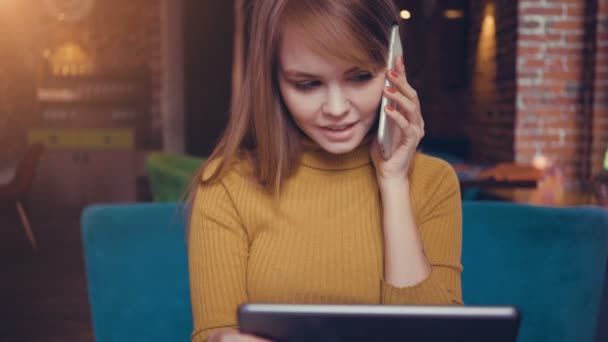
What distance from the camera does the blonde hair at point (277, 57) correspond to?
975 millimetres

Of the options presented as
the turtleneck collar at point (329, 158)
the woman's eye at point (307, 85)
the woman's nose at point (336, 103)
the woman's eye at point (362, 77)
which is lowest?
the turtleneck collar at point (329, 158)

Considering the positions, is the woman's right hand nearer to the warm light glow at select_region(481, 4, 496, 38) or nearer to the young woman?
the young woman

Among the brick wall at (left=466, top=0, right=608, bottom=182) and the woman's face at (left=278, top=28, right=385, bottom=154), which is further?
the brick wall at (left=466, top=0, right=608, bottom=182)

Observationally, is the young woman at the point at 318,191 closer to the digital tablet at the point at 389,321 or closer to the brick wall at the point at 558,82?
the digital tablet at the point at 389,321

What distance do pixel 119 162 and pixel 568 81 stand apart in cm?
462

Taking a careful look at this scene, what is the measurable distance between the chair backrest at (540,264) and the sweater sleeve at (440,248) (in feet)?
0.85

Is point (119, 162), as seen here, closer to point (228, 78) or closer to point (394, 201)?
point (228, 78)

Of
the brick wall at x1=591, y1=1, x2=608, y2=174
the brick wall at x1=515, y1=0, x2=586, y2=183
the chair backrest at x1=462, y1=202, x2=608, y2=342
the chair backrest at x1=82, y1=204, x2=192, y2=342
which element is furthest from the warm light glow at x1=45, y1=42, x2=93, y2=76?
the chair backrest at x1=462, y1=202, x2=608, y2=342

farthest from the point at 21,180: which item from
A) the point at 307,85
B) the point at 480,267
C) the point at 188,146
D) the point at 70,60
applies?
the point at 307,85

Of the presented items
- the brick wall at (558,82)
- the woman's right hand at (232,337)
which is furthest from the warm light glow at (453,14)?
the woman's right hand at (232,337)

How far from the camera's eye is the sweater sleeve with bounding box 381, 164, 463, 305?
3.26 ft

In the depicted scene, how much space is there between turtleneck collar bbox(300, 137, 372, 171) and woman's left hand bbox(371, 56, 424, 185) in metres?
0.08

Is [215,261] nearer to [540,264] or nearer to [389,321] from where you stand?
[389,321]

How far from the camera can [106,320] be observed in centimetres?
122
